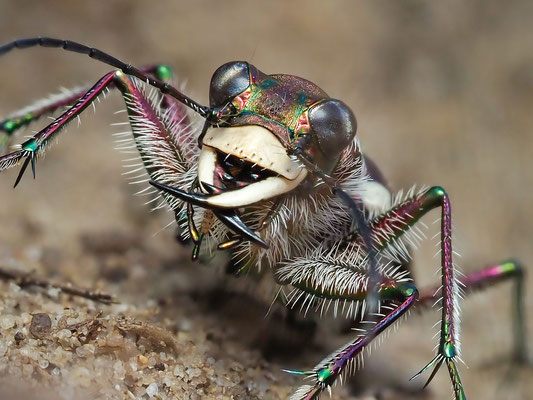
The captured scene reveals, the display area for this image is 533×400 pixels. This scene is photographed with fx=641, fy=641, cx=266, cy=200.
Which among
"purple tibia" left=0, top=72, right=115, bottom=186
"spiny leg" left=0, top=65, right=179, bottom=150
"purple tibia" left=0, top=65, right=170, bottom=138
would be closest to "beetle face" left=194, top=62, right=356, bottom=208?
"purple tibia" left=0, top=72, right=115, bottom=186

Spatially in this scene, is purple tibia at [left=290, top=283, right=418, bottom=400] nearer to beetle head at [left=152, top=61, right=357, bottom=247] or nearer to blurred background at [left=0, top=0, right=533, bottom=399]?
beetle head at [left=152, top=61, right=357, bottom=247]

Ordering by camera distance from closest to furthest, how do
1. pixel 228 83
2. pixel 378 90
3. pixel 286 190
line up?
pixel 286 190
pixel 228 83
pixel 378 90

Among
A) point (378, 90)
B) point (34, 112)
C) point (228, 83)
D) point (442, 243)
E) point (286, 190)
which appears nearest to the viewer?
point (286, 190)

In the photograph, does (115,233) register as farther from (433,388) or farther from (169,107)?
(433,388)

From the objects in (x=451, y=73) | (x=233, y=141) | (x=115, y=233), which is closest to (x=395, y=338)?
(x=115, y=233)

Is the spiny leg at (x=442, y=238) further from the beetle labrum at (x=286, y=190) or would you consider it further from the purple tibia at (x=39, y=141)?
the purple tibia at (x=39, y=141)

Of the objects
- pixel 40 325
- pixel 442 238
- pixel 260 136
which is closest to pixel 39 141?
pixel 40 325

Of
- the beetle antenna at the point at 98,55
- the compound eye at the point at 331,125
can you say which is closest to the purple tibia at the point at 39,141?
the beetle antenna at the point at 98,55

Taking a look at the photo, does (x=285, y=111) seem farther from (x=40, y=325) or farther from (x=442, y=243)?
(x=40, y=325)
